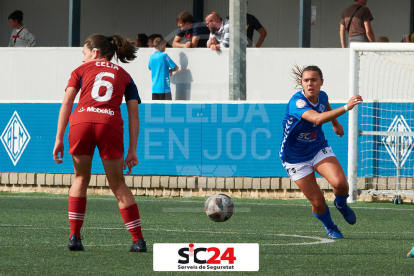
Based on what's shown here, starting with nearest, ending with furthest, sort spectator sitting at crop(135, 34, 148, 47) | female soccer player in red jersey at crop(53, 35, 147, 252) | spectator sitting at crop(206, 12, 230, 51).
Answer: female soccer player in red jersey at crop(53, 35, 147, 252) < spectator sitting at crop(206, 12, 230, 51) < spectator sitting at crop(135, 34, 148, 47)

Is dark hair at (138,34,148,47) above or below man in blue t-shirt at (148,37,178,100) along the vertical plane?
above

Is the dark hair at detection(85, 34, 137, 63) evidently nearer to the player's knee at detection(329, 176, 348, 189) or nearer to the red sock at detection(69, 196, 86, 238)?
the red sock at detection(69, 196, 86, 238)

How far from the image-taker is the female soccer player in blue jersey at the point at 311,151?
8336mm

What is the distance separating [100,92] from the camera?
679 centimetres

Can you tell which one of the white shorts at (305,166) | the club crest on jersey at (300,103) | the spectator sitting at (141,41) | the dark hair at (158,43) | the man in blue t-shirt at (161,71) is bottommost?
the white shorts at (305,166)

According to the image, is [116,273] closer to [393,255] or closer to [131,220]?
[131,220]

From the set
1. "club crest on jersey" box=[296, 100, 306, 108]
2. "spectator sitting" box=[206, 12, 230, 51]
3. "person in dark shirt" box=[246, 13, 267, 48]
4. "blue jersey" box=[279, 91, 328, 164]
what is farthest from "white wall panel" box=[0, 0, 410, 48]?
"club crest on jersey" box=[296, 100, 306, 108]

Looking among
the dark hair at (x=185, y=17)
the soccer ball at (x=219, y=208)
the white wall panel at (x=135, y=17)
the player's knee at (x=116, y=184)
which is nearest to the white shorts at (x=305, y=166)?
the soccer ball at (x=219, y=208)

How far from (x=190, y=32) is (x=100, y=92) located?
9.18 meters

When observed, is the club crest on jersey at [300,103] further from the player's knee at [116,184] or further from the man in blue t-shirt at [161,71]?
the man in blue t-shirt at [161,71]

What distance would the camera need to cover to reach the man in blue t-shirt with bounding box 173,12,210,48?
1550cm

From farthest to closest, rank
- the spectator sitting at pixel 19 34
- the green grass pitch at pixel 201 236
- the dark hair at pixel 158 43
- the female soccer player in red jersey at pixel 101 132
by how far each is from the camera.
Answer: the spectator sitting at pixel 19 34 < the dark hair at pixel 158 43 < the female soccer player in red jersey at pixel 101 132 < the green grass pitch at pixel 201 236

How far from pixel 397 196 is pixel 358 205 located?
903 mm

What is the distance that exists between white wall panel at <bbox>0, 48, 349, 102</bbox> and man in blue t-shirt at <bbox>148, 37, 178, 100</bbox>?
235 millimetres
